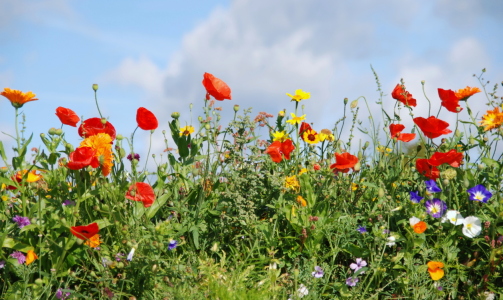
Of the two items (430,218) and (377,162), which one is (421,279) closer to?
(430,218)

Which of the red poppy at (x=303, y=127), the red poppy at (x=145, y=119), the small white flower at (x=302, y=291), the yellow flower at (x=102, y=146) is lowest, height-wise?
the small white flower at (x=302, y=291)

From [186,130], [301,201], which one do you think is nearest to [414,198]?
[301,201]

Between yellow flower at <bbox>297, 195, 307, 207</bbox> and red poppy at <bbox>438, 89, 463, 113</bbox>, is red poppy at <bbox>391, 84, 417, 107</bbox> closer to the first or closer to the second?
red poppy at <bbox>438, 89, 463, 113</bbox>

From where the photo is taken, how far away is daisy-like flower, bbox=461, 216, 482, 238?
10.8ft

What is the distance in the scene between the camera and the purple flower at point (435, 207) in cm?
338

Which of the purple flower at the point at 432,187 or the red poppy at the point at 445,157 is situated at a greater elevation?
the red poppy at the point at 445,157

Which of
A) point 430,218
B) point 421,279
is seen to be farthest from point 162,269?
point 430,218

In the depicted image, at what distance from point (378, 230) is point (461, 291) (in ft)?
2.39

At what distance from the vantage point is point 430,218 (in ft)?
11.5

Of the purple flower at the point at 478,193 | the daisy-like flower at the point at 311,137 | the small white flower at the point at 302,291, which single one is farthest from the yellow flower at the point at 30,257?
the purple flower at the point at 478,193

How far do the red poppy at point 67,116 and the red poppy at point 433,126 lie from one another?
2172 mm

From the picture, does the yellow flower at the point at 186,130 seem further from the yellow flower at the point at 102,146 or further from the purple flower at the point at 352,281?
the purple flower at the point at 352,281

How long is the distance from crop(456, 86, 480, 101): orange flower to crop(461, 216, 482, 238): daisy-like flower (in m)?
0.94

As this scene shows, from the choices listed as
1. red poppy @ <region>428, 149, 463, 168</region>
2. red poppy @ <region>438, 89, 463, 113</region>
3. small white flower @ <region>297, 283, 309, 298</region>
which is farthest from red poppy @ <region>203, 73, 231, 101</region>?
red poppy @ <region>438, 89, 463, 113</region>
